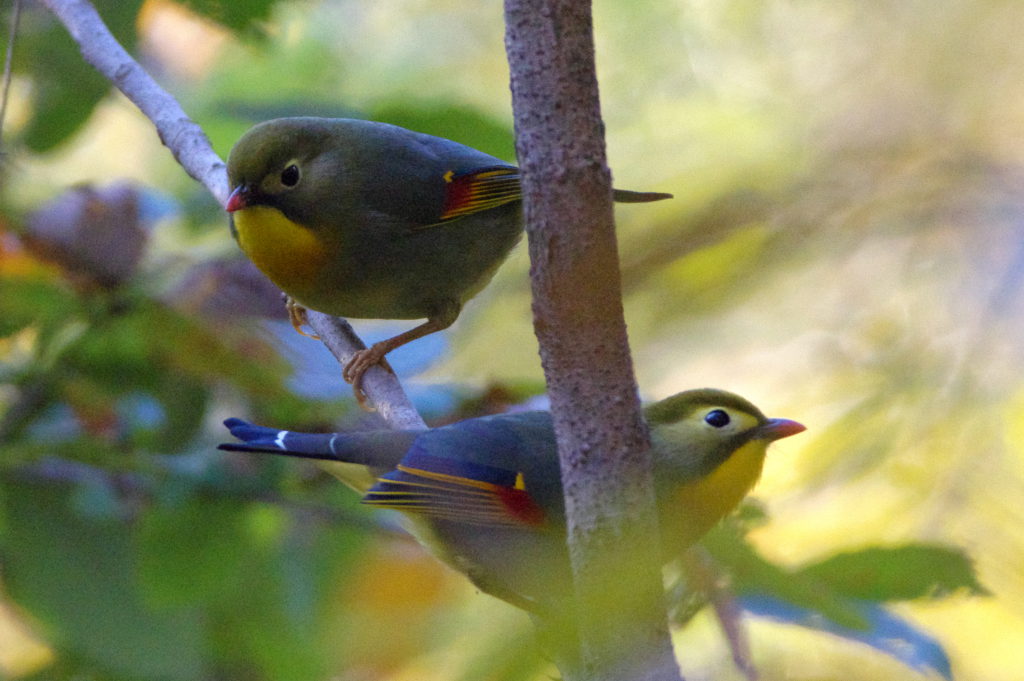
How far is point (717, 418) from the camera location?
1479 mm

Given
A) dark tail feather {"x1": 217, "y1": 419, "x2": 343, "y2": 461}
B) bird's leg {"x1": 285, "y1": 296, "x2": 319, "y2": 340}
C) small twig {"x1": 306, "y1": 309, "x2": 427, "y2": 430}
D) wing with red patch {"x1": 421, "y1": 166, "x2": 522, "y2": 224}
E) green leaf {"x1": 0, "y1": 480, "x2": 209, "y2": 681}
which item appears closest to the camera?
dark tail feather {"x1": 217, "y1": 419, "x2": 343, "y2": 461}

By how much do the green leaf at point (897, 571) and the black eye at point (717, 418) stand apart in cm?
94

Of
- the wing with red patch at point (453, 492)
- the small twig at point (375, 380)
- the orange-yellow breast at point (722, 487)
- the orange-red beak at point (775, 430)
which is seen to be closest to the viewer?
the orange-red beak at point (775, 430)

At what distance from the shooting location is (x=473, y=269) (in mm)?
2271

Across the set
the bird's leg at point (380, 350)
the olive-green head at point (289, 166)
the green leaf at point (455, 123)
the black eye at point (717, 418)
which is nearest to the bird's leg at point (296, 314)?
the bird's leg at point (380, 350)

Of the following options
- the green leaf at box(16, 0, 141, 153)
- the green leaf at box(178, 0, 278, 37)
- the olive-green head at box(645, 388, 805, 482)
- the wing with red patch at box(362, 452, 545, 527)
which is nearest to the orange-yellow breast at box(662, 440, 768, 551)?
the olive-green head at box(645, 388, 805, 482)

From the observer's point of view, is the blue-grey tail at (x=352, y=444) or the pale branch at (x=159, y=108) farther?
the pale branch at (x=159, y=108)

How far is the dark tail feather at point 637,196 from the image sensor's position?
0.89m

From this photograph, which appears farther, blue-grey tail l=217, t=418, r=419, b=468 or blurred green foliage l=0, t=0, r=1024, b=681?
blue-grey tail l=217, t=418, r=419, b=468

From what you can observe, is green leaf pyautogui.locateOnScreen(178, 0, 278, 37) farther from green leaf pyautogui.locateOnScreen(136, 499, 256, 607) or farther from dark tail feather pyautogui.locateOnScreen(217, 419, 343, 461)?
green leaf pyautogui.locateOnScreen(136, 499, 256, 607)

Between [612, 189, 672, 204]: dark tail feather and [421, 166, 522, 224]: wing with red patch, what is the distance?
36.2 inches

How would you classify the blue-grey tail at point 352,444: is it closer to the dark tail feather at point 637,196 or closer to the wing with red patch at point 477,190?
the dark tail feather at point 637,196

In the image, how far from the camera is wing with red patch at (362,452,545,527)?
1.31m

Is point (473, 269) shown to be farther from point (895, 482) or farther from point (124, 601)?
point (895, 482)
